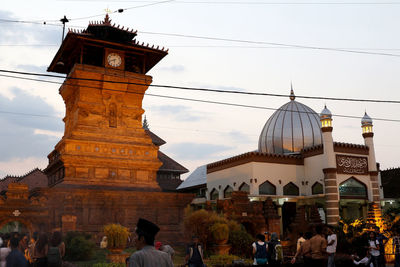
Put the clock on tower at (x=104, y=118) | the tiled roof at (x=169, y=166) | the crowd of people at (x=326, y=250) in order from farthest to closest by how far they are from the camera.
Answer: the tiled roof at (x=169, y=166) < the clock on tower at (x=104, y=118) < the crowd of people at (x=326, y=250)

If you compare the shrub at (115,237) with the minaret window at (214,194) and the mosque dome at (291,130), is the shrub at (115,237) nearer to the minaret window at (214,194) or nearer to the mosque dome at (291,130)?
the minaret window at (214,194)

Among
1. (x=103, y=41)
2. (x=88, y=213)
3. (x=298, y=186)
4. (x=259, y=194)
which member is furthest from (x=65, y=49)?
(x=298, y=186)

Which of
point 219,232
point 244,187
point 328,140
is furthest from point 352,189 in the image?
point 219,232

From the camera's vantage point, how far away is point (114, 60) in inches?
1191

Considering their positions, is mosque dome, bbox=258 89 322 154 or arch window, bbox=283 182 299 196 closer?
arch window, bbox=283 182 299 196

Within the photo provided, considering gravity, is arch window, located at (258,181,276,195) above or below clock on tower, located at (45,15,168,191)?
below

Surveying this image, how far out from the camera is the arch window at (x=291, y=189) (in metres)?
35.5

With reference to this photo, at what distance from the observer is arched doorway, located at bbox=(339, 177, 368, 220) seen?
114ft

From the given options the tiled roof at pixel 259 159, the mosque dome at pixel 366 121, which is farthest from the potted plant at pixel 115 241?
the mosque dome at pixel 366 121

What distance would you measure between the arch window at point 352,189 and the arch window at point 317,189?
5.68 ft

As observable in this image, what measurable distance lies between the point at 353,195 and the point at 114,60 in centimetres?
2341

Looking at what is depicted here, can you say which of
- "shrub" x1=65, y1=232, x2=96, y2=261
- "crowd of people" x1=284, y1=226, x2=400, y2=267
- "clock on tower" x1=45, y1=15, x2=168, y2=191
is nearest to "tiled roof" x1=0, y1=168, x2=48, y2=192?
"clock on tower" x1=45, y1=15, x2=168, y2=191

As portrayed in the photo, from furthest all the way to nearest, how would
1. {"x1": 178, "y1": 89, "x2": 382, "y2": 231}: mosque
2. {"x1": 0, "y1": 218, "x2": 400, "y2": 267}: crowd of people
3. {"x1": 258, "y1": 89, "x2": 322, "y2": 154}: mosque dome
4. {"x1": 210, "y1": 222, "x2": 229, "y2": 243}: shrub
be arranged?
{"x1": 258, "y1": 89, "x2": 322, "y2": 154}: mosque dome
{"x1": 178, "y1": 89, "x2": 382, "y2": 231}: mosque
{"x1": 210, "y1": 222, "x2": 229, "y2": 243}: shrub
{"x1": 0, "y1": 218, "x2": 400, "y2": 267}: crowd of people

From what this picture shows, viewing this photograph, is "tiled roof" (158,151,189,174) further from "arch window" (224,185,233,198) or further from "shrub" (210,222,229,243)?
"shrub" (210,222,229,243)
